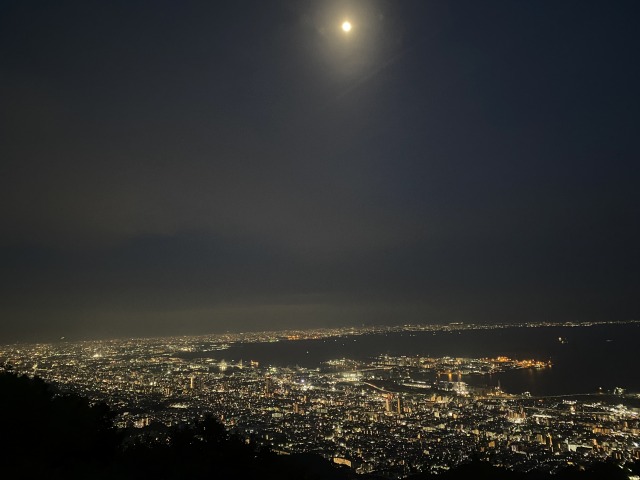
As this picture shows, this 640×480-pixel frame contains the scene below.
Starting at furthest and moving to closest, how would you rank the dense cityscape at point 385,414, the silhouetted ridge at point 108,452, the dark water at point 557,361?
1. the dark water at point 557,361
2. the dense cityscape at point 385,414
3. the silhouetted ridge at point 108,452

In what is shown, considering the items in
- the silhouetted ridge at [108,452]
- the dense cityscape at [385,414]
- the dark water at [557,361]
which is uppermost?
the silhouetted ridge at [108,452]

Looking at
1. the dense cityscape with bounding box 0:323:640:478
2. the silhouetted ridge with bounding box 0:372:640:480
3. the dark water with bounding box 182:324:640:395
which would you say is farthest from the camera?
the dark water with bounding box 182:324:640:395

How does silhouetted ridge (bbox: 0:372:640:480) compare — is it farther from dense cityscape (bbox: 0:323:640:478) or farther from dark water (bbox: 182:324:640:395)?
A: dark water (bbox: 182:324:640:395)

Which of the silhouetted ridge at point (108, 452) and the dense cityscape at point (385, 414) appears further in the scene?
the dense cityscape at point (385, 414)

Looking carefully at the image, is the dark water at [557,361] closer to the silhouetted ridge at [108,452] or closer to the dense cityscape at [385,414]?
the dense cityscape at [385,414]

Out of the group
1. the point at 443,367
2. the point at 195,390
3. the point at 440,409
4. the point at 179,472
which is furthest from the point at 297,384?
the point at 179,472

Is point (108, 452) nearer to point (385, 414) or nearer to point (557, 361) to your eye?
point (385, 414)

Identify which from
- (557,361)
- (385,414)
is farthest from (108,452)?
(557,361)

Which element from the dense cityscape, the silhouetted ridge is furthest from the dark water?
the silhouetted ridge

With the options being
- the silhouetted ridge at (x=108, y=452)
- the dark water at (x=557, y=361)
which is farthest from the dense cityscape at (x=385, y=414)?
the dark water at (x=557, y=361)
